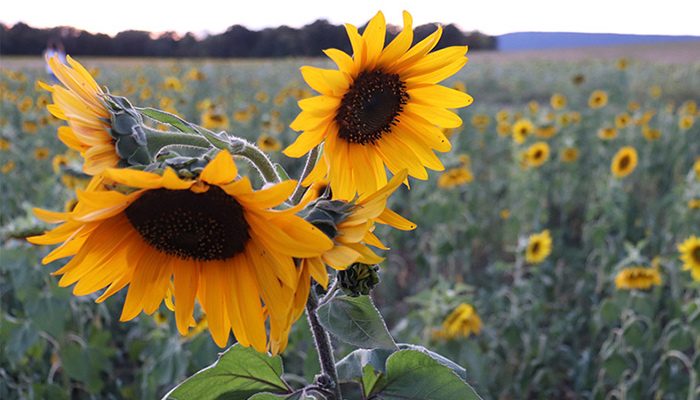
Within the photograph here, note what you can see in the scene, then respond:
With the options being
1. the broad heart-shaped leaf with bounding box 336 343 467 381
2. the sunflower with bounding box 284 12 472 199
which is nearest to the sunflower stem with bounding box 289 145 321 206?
the sunflower with bounding box 284 12 472 199

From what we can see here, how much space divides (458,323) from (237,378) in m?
1.34

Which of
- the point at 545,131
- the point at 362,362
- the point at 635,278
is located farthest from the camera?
the point at 545,131

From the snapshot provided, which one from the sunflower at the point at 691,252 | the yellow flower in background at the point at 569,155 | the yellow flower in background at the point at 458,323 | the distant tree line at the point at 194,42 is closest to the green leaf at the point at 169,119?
the yellow flower in background at the point at 458,323

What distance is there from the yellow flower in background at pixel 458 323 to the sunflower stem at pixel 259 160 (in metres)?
1.32

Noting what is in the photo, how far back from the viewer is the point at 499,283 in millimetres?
3215

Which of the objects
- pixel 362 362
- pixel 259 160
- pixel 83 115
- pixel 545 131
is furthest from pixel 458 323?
pixel 545 131

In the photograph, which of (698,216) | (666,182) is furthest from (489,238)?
(666,182)

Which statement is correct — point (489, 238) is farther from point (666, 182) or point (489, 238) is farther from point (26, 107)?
point (26, 107)

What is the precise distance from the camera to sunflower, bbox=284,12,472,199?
0.66 meters

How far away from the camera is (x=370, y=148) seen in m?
0.76

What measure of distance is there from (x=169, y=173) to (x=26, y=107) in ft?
20.2

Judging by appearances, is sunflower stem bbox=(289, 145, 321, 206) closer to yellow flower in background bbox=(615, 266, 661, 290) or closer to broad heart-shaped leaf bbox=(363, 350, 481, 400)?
broad heart-shaped leaf bbox=(363, 350, 481, 400)

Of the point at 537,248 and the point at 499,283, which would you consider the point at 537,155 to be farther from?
the point at 537,248

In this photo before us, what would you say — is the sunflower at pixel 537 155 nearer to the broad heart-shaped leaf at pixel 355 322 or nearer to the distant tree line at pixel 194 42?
the broad heart-shaped leaf at pixel 355 322
